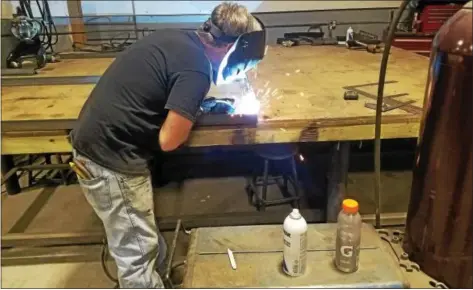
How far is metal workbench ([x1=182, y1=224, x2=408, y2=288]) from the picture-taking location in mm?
1122

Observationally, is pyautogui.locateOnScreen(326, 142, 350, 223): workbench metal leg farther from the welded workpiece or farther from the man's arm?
the man's arm

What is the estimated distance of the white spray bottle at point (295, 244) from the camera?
1.11 m

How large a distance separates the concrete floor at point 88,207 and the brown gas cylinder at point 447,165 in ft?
4.64

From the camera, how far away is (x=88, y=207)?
2.87 meters

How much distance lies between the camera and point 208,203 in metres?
2.89

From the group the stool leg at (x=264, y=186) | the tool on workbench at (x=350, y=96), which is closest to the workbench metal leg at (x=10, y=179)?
the stool leg at (x=264, y=186)

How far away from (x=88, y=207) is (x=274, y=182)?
4.17ft

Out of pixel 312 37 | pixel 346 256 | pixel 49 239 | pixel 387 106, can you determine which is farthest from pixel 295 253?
pixel 312 37

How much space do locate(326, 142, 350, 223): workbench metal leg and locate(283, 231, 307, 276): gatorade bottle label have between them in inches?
39.8

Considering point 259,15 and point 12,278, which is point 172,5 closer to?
point 259,15

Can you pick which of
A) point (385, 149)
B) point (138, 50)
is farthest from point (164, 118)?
point (385, 149)

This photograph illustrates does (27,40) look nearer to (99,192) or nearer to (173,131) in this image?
(99,192)

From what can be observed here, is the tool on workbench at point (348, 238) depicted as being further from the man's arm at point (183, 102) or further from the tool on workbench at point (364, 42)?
the tool on workbench at point (364, 42)

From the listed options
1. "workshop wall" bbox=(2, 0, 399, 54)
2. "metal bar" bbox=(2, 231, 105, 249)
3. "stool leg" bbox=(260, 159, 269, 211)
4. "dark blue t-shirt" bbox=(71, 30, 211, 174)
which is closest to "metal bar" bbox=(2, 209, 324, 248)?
"metal bar" bbox=(2, 231, 105, 249)
